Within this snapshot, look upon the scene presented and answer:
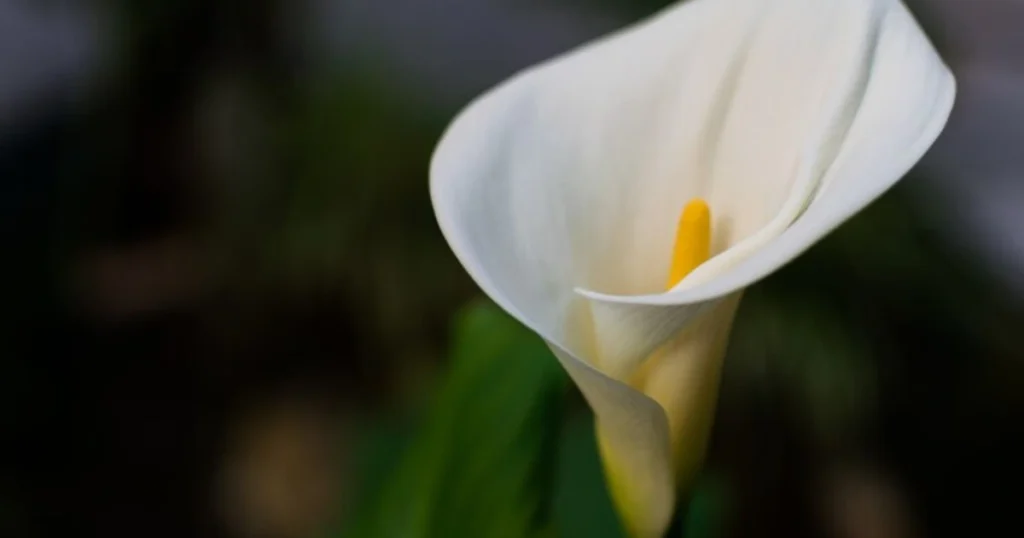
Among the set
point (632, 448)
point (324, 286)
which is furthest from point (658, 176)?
point (324, 286)

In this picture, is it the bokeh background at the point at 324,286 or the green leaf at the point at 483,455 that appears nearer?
the green leaf at the point at 483,455

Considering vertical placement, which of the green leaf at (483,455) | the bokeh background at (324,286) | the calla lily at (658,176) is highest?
the calla lily at (658,176)

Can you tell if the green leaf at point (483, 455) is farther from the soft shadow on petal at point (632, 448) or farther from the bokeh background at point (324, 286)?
the bokeh background at point (324, 286)

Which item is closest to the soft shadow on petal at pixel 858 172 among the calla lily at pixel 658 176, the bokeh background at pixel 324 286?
the calla lily at pixel 658 176

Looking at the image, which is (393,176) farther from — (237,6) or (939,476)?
(939,476)

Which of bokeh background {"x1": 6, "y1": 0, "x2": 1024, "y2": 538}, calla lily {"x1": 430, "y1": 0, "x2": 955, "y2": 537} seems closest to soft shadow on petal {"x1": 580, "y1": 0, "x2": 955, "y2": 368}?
calla lily {"x1": 430, "y1": 0, "x2": 955, "y2": 537}

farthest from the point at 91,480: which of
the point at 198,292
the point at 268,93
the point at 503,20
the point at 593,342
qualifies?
the point at 593,342
